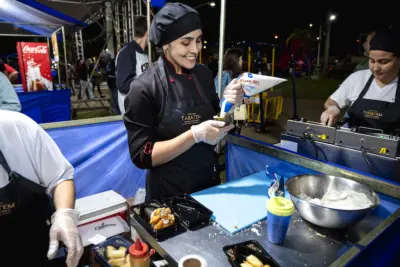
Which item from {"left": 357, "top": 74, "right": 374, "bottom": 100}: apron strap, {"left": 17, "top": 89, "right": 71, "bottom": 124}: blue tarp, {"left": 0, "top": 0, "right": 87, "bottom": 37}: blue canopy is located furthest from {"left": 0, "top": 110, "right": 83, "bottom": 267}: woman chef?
{"left": 0, "top": 0, "right": 87, "bottom": 37}: blue canopy

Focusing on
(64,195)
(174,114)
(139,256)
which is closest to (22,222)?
(64,195)

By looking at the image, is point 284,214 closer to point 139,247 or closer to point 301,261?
point 301,261

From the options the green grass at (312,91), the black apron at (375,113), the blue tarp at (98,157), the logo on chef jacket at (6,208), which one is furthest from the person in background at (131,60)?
the green grass at (312,91)

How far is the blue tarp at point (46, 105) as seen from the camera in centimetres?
594

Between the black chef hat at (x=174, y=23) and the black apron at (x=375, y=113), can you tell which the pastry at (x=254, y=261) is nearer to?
the black chef hat at (x=174, y=23)

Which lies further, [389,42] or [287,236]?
[389,42]

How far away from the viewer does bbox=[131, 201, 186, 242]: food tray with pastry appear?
1273mm

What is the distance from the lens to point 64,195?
1.50 meters

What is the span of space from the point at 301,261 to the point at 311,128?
110 centimetres

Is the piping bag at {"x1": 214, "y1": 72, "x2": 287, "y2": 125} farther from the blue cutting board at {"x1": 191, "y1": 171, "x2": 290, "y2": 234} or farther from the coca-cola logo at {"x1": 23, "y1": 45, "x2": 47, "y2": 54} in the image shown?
the coca-cola logo at {"x1": 23, "y1": 45, "x2": 47, "y2": 54}

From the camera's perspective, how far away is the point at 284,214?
118 centimetres

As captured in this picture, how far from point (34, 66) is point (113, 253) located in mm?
7095

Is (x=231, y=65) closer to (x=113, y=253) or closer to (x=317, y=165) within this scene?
(x=317, y=165)

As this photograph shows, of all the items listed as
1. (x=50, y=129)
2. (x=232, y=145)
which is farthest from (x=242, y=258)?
(x=50, y=129)
